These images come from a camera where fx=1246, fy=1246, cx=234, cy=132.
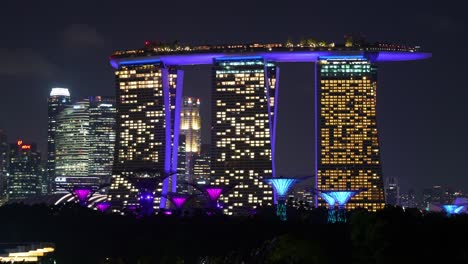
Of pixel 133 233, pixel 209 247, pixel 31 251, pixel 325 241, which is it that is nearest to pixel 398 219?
pixel 325 241

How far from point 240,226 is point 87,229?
23826 millimetres

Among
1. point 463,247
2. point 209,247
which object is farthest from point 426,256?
point 209,247

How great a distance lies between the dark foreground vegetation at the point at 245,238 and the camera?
93.4 metres

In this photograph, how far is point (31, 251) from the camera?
153m

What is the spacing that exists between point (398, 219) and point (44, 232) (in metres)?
88.7

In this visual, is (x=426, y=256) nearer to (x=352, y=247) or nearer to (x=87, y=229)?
(x=352, y=247)

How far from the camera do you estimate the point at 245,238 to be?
530 feet

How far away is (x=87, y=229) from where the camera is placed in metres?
181

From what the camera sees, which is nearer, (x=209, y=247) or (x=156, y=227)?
(x=209, y=247)

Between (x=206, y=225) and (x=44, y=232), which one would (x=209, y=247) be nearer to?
(x=206, y=225)

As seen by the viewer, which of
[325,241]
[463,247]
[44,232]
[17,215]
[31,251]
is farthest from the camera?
[17,215]

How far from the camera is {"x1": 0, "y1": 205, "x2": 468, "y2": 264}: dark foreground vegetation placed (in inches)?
3676

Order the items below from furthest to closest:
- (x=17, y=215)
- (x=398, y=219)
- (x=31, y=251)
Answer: (x=17, y=215), (x=31, y=251), (x=398, y=219)

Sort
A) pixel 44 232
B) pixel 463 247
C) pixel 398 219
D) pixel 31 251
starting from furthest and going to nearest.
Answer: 1. pixel 44 232
2. pixel 31 251
3. pixel 398 219
4. pixel 463 247
